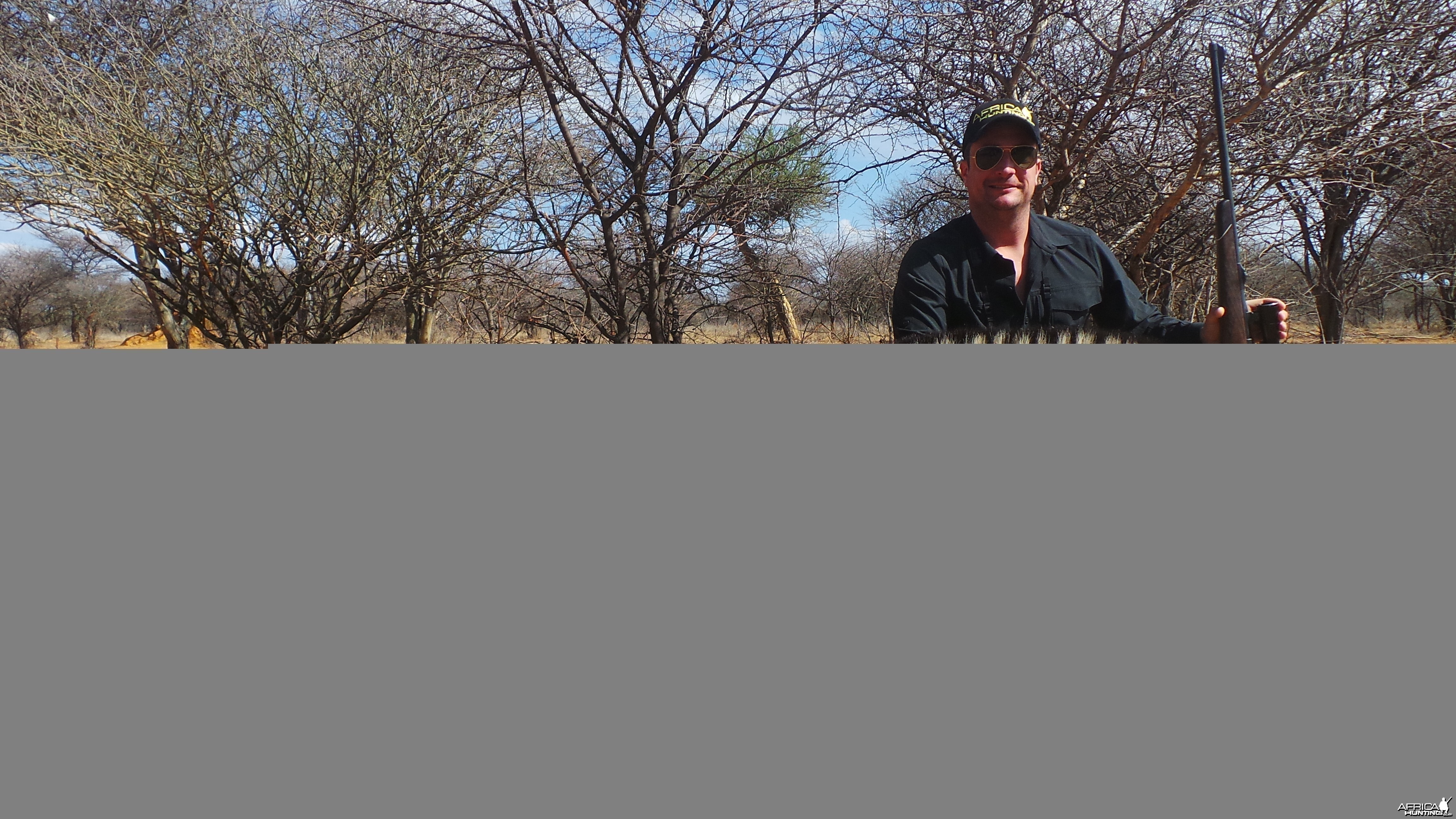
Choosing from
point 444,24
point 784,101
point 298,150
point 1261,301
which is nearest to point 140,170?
point 298,150

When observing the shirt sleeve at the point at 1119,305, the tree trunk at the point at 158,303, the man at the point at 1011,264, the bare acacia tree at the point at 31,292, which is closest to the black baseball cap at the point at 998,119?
the man at the point at 1011,264

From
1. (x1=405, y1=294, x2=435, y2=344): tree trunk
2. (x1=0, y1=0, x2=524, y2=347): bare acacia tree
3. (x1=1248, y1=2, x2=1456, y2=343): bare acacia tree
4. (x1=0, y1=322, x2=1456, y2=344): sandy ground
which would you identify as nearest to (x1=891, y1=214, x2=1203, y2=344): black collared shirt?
(x1=1248, y1=2, x2=1456, y2=343): bare acacia tree

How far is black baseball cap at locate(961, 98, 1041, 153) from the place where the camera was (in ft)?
7.73

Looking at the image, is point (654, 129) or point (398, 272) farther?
point (398, 272)

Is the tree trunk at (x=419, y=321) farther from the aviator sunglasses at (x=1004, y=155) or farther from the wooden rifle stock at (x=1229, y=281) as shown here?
the wooden rifle stock at (x=1229, y=281)

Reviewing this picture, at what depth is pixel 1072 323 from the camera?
2266 millimetres

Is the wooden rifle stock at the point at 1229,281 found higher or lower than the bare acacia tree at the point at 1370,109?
lower

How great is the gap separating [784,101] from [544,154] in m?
2.60

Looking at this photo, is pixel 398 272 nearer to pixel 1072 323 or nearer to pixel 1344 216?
pixel 1072 323

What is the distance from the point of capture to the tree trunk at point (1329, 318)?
7.06 meters

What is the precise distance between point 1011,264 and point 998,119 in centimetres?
42

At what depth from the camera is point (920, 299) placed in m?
2.15

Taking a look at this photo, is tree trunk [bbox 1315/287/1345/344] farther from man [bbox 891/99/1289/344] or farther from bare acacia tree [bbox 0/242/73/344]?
bare acacia tree [bbox 0/242/73/344]


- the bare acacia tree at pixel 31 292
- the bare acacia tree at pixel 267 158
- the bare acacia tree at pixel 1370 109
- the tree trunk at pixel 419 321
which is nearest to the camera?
the bare acacia tree at pixel 1370 109
